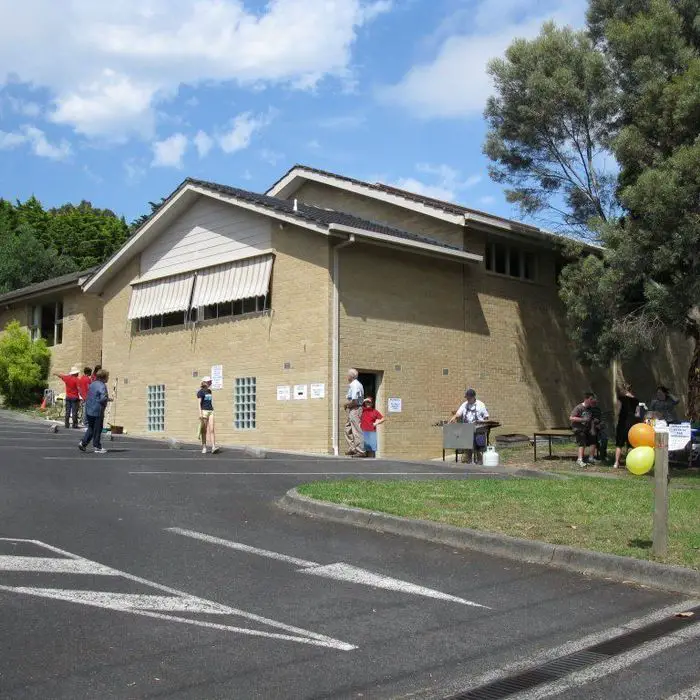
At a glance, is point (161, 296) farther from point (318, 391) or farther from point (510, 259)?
point (510, 259)

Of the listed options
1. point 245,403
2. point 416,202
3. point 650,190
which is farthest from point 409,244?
point 245,403

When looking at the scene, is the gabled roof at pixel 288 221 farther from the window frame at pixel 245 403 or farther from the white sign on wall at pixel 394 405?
the window frame at pixel 245 403

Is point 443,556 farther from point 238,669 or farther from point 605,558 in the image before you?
point 238,669

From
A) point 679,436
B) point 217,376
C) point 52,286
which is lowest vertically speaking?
point 679,436

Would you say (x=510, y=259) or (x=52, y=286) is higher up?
(x=52, y=286)

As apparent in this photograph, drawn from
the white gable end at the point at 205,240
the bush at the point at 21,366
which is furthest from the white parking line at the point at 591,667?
the bush at the point at 21,366

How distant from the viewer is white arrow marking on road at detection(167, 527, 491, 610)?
273 inches

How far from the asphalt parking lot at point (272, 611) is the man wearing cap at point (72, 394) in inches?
522

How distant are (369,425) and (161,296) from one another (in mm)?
9085

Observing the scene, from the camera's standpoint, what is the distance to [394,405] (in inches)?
856

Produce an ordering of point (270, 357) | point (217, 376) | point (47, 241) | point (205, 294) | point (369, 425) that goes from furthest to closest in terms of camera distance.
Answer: point (47, 241), point (205, 294), point (217, 376), point (270, 357), point (369, 425)

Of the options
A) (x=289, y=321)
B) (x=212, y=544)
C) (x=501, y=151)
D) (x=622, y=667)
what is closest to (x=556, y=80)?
(x=501, y=151)

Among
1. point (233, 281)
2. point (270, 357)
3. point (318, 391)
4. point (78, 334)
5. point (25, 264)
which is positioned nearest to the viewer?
point (318, 391)

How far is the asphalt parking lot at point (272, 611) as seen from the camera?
4.89 metres
